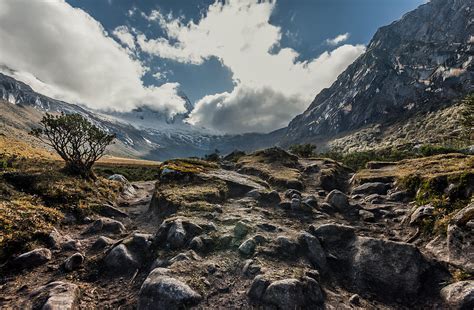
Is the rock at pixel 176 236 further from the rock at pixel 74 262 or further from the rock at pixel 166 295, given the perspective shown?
the rock at pixel 74 262

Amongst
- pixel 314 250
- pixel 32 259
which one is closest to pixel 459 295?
pixel 314 250

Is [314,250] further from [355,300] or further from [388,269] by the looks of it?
[388,269]

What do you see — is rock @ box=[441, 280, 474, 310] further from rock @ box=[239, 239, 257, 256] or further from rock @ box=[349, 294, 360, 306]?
rock @ box=[239, 239, 257, 256]

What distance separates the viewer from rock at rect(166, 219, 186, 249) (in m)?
15.9

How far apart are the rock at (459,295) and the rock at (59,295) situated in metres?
15.2

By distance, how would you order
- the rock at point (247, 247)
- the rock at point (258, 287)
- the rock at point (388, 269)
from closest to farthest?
the rock at point (258, 287) → the rock at point (388, 269) → the rock at point (247, 247)

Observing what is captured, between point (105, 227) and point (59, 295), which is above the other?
point (105, 227)

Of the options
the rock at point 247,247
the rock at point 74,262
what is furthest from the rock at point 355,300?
the rock at point 74,262

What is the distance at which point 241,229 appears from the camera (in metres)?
17.8

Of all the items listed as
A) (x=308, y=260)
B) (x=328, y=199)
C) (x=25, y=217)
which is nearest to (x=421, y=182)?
(x=328, y=199)

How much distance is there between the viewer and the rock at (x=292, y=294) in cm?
1152

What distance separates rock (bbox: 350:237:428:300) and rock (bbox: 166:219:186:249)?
30.9ft

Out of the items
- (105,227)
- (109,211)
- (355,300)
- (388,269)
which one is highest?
(109,211)

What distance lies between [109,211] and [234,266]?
1437 cm
